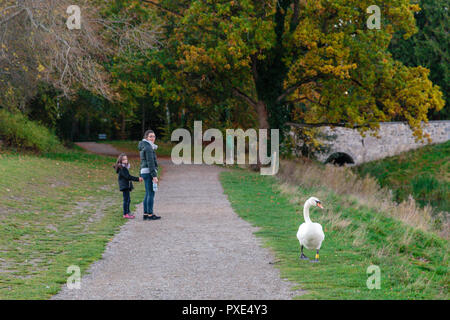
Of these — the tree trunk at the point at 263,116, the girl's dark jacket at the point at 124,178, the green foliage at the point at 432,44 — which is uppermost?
the green foliage at the point at 432,44

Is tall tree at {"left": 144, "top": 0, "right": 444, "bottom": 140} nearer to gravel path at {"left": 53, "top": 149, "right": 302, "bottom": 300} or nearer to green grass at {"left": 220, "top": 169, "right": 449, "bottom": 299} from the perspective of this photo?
green grass at {"left": 220, "top": 169, "right": 449, "bottom": 299}

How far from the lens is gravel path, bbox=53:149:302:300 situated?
291 inches

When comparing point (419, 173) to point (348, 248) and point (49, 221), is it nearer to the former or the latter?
point (348, 248)

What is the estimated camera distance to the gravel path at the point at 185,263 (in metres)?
7.38

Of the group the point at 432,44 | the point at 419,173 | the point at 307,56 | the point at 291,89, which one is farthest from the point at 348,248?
the point at 432,44

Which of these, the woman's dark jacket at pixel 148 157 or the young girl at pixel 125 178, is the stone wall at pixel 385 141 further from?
the woman's dark jacket at pixel 148 157

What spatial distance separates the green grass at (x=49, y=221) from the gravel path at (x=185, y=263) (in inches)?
17.2

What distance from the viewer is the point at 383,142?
4341cm

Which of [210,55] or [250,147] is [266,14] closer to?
[210,55]

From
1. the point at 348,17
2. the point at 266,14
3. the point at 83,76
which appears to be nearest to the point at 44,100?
the point at 83,76

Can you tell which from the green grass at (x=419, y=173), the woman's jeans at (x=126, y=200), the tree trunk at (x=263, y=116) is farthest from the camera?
the green grass at (x=419, y=173)

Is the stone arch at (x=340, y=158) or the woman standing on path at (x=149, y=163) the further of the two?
the stone arch at (x=340, y=158)

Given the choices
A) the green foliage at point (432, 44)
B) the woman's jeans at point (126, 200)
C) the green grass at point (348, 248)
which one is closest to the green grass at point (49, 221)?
the woman's jeans at point (126, 200)
